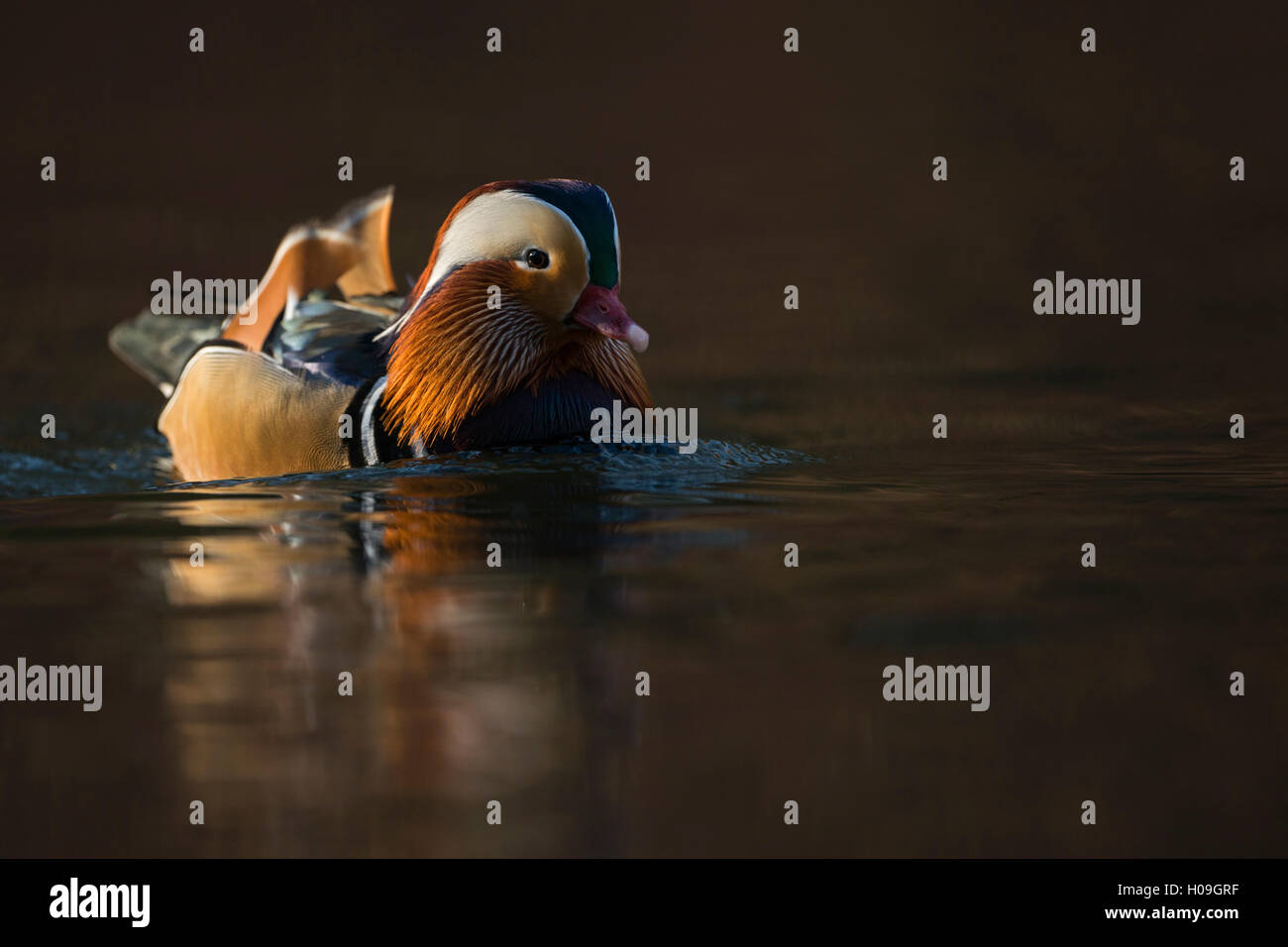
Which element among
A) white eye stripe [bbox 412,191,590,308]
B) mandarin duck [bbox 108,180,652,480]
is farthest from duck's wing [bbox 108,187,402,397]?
white eye stripe [bbox 412,191,590,308]

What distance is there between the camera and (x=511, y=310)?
486cm

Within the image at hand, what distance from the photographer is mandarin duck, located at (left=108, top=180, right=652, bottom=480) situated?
15.3 ft

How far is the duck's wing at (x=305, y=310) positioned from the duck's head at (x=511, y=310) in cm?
32

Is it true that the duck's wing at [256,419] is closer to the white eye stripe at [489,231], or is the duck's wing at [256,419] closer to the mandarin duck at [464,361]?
the mandarin duck at [464,361]

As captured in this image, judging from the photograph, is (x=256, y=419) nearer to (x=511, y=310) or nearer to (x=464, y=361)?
(x=464, y=361)

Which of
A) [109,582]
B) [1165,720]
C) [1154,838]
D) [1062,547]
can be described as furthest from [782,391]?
[1154,838]

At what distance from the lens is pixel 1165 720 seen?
2.80 meters

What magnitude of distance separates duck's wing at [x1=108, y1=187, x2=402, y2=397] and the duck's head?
12.8 inches

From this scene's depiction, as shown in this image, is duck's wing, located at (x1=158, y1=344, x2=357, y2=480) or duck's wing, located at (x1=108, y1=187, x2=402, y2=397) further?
duck's wing, located at (x1=108, y1=187, x2=402, y2=397)

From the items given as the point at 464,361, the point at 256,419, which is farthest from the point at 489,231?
the point at 256,419

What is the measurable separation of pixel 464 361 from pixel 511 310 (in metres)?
0.21

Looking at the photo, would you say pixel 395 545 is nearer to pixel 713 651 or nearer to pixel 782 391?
pixel 713 651

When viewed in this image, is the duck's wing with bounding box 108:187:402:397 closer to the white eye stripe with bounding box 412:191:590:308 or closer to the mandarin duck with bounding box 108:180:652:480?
the mandarin duck with bounding box 108:180:652:480

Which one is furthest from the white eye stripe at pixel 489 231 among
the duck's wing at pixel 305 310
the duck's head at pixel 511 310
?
the duck's wing at pixel 305 310
